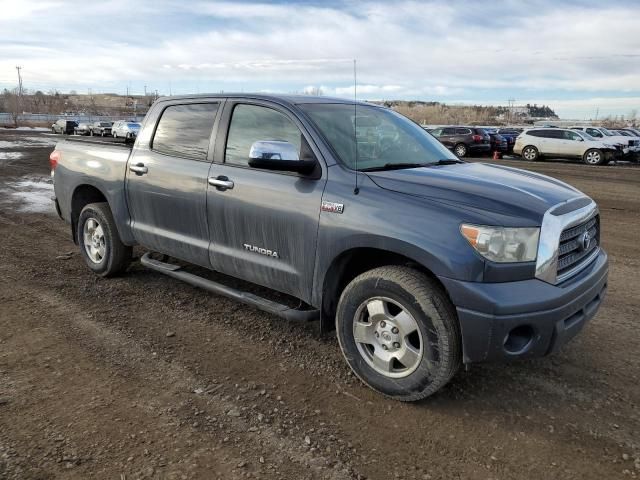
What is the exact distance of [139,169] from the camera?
4914 millimetres

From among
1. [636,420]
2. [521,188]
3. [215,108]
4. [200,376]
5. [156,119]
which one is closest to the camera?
[636,420]

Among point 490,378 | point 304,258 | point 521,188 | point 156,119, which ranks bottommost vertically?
point 490,378

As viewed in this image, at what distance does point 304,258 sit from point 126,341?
1617 mm

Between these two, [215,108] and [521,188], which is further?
[215,108]

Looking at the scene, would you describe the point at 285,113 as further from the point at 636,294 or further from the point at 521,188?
the point at 636,294

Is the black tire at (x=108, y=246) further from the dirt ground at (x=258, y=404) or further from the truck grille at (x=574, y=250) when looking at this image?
the truck grille at (x=574, y=250)

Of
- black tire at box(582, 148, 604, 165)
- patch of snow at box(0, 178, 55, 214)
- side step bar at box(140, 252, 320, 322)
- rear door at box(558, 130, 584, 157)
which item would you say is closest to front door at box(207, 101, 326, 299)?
side step bar at box(140, 252, 320, 322)

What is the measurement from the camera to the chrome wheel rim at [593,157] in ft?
77.5

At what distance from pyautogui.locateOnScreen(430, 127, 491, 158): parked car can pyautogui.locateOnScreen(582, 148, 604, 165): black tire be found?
443 centimetres

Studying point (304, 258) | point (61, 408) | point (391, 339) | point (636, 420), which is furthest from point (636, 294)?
point (61, 408)

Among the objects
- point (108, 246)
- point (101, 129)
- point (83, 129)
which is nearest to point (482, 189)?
point (108, 246)

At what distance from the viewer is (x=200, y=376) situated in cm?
364

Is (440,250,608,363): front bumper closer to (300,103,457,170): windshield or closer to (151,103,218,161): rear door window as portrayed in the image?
(300,103,457,170): windshield

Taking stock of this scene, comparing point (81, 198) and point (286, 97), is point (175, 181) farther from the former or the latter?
point (81, 198)
